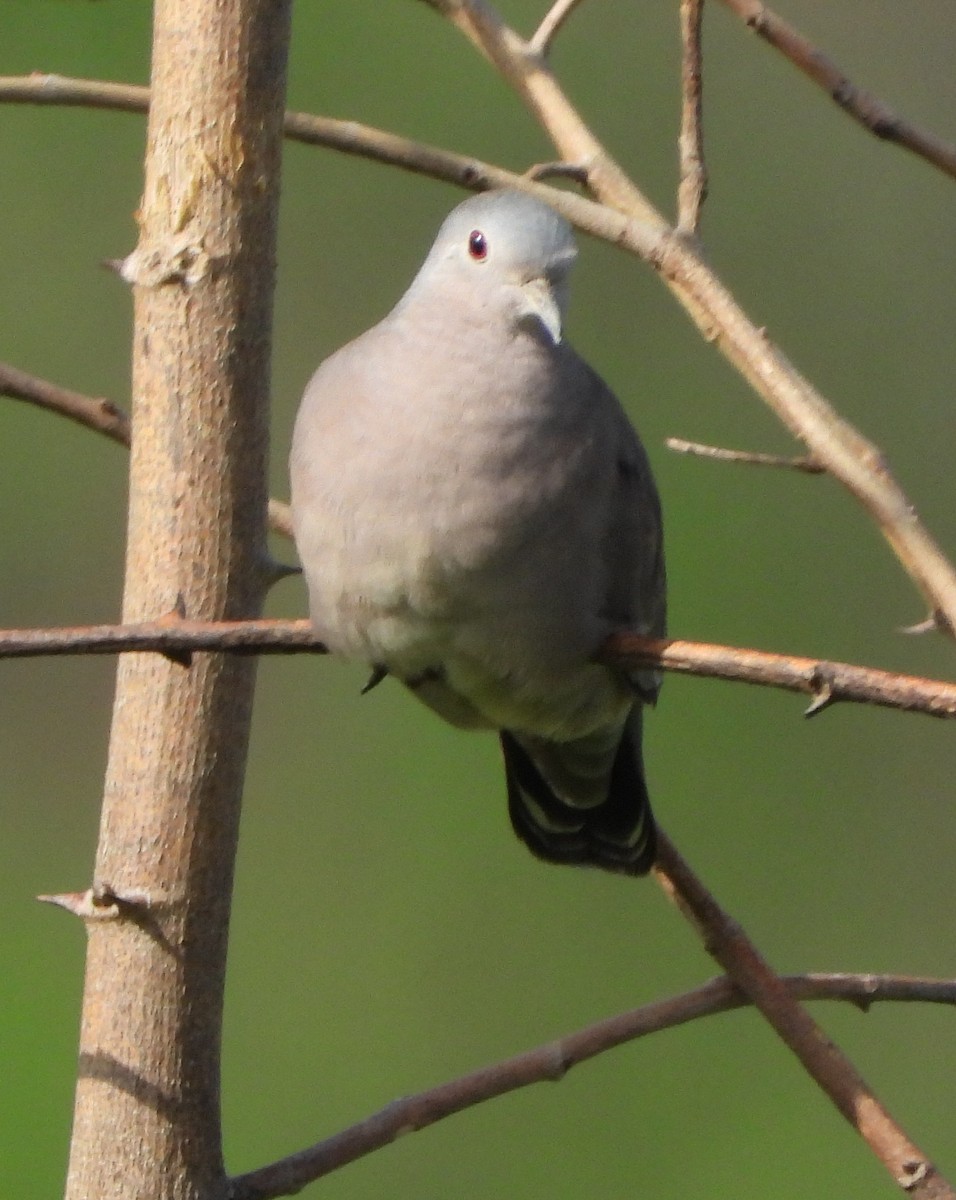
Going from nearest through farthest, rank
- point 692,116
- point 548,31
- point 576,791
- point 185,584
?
point 185,584 < point 692,116 < point 548,31 < point 576,791

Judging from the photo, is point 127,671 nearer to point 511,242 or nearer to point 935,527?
point 511,242

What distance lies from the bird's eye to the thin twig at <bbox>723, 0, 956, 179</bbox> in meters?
0.27

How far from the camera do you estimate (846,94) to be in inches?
54.7

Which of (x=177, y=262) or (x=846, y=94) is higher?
(x=177, y=262)

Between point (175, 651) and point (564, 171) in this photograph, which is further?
point (564, 171)

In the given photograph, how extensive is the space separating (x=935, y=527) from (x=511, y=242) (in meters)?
2.32

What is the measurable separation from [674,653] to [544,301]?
1.43ft

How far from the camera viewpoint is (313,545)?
1533 mm

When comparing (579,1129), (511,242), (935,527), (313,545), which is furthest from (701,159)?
(579,1129)

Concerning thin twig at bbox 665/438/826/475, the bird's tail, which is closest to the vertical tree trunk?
thin twig at bbox 665/438/826/475

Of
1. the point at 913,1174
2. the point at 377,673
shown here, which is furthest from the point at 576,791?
the point at 913,1174

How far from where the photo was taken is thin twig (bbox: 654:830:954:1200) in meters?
1.27

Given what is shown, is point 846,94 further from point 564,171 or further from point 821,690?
point 821,690

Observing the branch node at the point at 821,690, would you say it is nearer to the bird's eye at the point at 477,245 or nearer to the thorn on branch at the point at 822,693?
the thorn on branch at the point at 822,693
